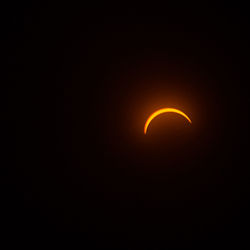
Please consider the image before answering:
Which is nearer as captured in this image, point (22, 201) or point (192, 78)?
point (192, 78)

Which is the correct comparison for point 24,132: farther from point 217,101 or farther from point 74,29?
point 217,101

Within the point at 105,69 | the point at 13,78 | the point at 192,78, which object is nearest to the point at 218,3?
the point at 192,78

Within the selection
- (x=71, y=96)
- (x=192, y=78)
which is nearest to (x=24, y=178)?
(x=71, y=96)

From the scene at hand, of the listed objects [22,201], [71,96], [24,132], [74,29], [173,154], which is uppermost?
[74,29]

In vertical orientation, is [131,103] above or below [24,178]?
above

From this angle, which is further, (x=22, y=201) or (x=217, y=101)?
(x=22, y=201)

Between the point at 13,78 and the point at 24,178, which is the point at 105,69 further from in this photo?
the point at 24,178
